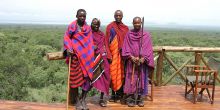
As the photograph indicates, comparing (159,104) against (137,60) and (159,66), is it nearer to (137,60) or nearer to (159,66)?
(137,60)

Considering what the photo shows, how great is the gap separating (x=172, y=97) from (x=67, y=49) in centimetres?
249

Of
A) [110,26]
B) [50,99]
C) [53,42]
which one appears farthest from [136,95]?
[53,42]

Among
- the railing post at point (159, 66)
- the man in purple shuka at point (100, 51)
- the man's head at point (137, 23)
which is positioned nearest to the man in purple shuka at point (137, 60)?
the man's head at point (137, 23)

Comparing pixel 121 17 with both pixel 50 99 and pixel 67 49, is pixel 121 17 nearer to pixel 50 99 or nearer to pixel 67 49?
pixel 67 49

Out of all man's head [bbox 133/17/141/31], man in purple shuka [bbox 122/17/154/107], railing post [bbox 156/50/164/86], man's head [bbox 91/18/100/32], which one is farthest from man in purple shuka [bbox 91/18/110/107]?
railing post [bbox 156/50/164/86]

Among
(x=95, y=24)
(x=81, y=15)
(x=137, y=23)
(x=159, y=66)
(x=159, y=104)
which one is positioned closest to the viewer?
(x=81, y=15)

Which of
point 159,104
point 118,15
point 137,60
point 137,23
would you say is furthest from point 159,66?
point 118,15

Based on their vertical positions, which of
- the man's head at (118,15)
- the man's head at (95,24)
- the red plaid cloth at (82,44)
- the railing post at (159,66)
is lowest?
the railing post at (159,66)

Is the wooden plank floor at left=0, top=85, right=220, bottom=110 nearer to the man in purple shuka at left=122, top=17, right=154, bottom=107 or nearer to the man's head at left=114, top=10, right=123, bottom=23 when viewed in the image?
the man in purple shuka at left=122, top=17, right=154, bottom=107

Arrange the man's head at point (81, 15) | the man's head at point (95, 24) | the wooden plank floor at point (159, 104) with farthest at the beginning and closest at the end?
the wooden plank floor at point (159, 104), the man's head at point (95, 24), the man's head at point (81, 15)

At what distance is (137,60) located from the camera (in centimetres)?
580

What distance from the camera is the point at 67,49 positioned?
5.37 meters

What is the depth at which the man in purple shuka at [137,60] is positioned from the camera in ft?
19.2

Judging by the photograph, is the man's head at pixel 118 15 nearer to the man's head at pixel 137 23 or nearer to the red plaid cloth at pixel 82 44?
the man's head at pixel 137 23
